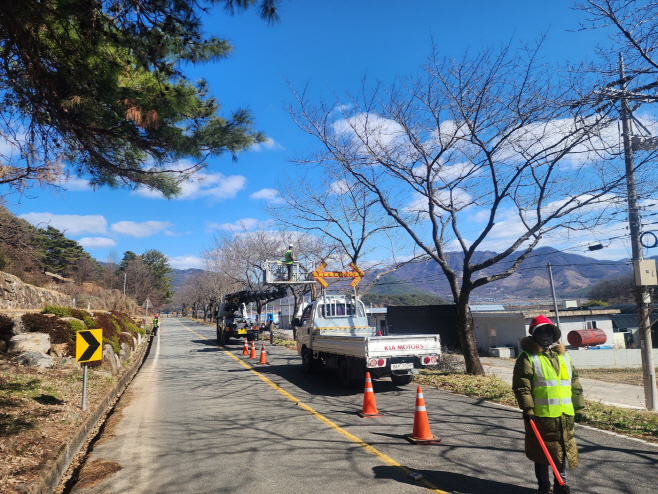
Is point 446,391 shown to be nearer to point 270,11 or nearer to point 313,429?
point 313,429

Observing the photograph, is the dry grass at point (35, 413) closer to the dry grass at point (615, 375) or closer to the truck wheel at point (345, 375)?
the truck wheel at point (345, 375)

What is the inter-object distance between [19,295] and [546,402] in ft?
90.6

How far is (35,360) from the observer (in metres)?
11.0

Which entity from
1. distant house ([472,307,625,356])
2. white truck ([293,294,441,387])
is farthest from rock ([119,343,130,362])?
distant house ([472,307,625,356])

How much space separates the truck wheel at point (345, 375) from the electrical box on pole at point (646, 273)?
21.6ft

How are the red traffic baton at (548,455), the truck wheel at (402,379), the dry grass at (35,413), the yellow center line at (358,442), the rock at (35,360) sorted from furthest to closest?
the truck wheel at (402,379) < the rock at (35,360) < the dry grass at (35,413) < the yellow center line at (358,442) < the red traffic baton at (548,455)

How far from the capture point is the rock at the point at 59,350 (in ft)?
40.2

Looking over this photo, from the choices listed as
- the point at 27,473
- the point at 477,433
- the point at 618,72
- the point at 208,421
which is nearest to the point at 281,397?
the point at 208,421

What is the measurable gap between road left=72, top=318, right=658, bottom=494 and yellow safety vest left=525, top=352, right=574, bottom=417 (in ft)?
3.27

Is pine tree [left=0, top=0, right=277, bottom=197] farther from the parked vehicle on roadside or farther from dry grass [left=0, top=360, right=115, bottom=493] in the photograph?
the parked vehicle on roadside

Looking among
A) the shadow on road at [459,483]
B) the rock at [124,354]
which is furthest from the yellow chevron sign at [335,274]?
the shadow on road at [459,483]

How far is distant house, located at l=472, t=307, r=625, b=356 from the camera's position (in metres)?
33.4

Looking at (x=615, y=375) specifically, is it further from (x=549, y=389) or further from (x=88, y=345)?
(x=88, y=345)

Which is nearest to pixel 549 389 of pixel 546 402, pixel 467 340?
pixel 546 402
